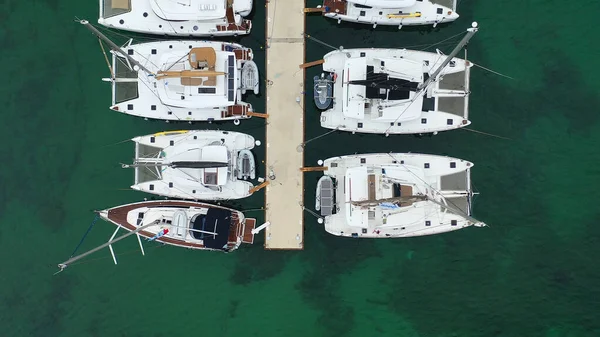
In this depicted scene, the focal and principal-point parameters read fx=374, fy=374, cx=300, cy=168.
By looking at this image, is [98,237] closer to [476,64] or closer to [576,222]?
[476,64]

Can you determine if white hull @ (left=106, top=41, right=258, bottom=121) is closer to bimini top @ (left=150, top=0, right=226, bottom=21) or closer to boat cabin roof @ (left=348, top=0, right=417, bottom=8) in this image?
bimini top @ (left=150, top=0, right=226, bottom=21)

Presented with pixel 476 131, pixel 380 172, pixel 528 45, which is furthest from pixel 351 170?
pixel 528 45

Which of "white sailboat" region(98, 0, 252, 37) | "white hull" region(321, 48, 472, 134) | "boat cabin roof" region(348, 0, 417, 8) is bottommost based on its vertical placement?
"white hull" region(321, 48, 472, 134)

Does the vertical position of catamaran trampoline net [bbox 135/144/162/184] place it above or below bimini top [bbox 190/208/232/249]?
above

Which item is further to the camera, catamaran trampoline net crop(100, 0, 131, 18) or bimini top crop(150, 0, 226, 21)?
catamaran trampoline net crop(100, 0, 131, 18)

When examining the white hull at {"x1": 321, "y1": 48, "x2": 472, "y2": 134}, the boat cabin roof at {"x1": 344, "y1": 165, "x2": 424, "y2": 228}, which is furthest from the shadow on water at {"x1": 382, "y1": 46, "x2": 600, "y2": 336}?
the boat cabin roof at {"x1": 344, "y1": 165, "x2": 424, "y2": 228}

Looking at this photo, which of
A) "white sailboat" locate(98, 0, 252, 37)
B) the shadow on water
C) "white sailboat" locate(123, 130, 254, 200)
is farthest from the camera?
the shadow on water
